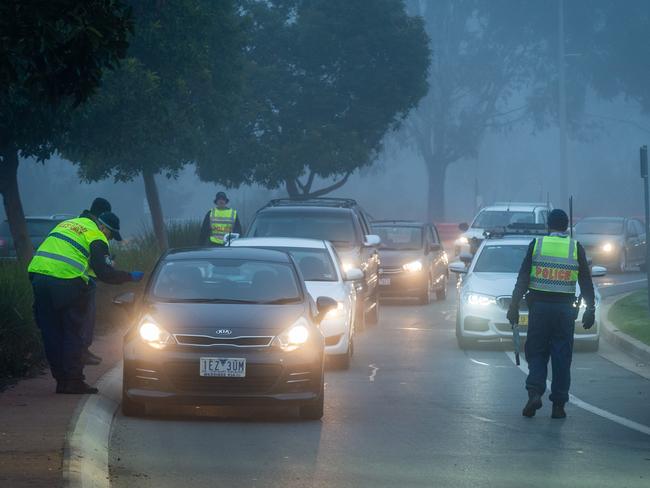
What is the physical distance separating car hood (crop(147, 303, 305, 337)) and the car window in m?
5.14

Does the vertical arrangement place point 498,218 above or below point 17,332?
above

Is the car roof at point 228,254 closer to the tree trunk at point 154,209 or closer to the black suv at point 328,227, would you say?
the black suv at point 328,227

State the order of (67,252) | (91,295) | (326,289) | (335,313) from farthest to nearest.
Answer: (326,289)
(335,313)
(91,295)
(67,252)

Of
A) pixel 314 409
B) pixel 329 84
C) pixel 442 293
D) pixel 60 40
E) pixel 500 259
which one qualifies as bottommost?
pixel 442 293

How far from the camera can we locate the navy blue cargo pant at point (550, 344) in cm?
1321

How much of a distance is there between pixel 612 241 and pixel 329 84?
555 inches

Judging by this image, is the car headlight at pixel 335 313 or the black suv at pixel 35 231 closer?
the car headlight at pixel 335 313

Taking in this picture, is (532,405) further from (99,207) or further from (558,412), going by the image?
(99,207)

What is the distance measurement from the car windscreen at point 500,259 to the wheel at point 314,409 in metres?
8.71

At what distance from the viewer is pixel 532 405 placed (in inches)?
516

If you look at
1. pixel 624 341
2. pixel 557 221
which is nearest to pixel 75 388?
pixel 557 221

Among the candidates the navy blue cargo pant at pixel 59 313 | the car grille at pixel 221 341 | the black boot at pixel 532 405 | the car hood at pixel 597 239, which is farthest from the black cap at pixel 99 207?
the car hood at pixel 597 239

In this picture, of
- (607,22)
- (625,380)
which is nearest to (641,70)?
(607,22)

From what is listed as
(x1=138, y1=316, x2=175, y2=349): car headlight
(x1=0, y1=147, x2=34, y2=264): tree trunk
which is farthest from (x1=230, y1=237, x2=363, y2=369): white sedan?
(x1=0, y1=147, x2=34, y2=264): tree trunk
